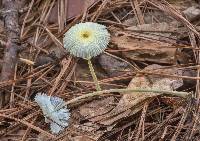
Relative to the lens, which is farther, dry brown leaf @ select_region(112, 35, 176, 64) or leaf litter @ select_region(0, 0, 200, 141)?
dry brown leaf @ select_region(112, 35, 176, 64)

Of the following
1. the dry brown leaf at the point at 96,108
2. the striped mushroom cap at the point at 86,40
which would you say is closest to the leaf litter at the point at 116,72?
the dry brown leaf at the point at 96,108

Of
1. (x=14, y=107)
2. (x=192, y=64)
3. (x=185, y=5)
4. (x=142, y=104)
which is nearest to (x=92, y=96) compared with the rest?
(x=142, y=104)

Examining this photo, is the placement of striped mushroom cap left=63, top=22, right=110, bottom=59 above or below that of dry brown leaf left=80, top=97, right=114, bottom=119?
above

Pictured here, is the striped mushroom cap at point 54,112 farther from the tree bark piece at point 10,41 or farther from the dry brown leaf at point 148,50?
the dry brown leaf at point 148,50

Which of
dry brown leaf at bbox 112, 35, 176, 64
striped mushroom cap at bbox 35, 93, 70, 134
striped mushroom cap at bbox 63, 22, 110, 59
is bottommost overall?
striped mushroom cap at bbox 35, 93, 70, 134

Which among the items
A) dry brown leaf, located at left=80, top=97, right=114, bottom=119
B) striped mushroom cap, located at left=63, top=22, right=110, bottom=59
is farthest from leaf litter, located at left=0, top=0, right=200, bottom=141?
striped mushroom cap, located at left=63, top=22, right=110, bottom=59

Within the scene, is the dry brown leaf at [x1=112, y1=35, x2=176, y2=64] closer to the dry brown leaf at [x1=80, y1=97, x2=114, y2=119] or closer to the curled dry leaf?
the curled dry leaf
